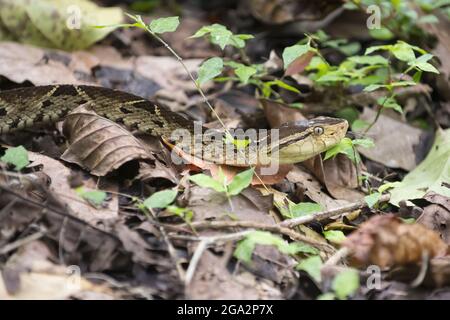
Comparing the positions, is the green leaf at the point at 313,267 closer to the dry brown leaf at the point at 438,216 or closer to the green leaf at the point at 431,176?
the dry brown leaf at the point at 438,216

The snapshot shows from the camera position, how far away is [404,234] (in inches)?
144

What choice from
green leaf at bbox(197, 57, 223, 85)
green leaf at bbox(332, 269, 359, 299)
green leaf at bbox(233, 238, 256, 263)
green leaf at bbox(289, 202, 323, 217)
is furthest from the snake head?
green leaf at bbox(332, 269, 359, 299)

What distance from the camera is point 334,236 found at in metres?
4.38

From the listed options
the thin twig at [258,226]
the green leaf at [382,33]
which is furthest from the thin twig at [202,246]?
the green leaf at [382,33]

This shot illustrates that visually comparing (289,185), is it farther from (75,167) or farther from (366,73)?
(366,73)

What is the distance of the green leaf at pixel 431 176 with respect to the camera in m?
4.89

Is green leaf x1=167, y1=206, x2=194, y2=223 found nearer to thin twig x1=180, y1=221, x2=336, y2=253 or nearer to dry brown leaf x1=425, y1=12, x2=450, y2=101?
Result: thin twig x1=180, y1=221, x2=336, y2=253

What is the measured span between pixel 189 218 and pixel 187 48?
452 cm

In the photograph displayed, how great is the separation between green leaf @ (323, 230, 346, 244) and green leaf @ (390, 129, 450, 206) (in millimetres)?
639

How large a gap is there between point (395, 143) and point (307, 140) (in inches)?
56.9

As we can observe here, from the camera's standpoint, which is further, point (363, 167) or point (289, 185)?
point (363, 167)

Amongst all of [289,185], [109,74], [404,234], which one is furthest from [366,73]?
[404,234]

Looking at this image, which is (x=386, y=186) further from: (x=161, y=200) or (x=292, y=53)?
(x=161, y=200)
